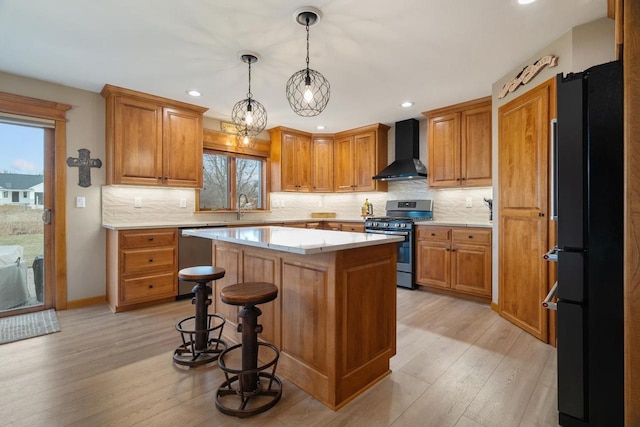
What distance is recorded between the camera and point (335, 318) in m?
1.70

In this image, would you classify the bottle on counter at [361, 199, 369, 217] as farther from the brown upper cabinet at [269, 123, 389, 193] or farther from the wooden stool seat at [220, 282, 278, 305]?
the wooden stool seat at [220, 282, 278, 305]

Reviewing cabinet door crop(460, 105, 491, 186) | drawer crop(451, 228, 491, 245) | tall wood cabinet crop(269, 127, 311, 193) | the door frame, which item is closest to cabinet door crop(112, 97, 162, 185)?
the door frame

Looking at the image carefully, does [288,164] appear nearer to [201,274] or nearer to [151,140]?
[151,140]

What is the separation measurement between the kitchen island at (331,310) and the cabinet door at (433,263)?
2.12 meters

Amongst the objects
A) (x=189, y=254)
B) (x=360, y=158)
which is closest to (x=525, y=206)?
(x=360, y=158)

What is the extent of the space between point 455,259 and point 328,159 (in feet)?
9.36

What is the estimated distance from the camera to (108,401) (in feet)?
5.81

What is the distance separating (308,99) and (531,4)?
1636 mm

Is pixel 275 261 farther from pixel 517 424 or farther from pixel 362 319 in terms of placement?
pixel 517 424

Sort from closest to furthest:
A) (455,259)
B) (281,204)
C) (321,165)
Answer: (455,259), (281,204), (321,165)


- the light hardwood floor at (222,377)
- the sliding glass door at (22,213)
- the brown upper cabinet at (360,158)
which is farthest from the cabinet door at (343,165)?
the sliding glass door at (22,213)

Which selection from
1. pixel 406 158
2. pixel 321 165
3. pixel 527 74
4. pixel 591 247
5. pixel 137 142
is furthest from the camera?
pixel 321 165

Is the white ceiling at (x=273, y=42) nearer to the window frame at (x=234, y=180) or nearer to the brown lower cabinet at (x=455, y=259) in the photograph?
the window frame at (x=234, y=180)

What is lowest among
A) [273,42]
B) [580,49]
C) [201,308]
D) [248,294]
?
[201,308]
